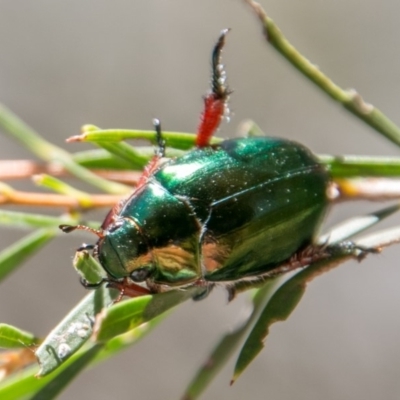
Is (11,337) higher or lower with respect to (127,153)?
lower

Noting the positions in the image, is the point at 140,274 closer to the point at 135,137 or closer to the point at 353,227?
the point at 135,137

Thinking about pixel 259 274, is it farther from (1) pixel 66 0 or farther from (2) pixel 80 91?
(1) pixel 66 0

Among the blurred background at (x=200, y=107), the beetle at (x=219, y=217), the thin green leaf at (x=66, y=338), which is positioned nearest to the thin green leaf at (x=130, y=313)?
the thin green leaf at (x=66, y=338)

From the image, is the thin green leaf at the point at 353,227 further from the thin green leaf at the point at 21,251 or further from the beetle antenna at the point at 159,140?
the thin green leaf at the point at 21,251

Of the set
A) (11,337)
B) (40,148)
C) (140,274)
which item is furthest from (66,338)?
(40,148)

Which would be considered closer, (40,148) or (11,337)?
(11,337)

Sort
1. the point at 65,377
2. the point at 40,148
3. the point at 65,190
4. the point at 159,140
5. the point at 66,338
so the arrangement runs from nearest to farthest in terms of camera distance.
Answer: the point at 66,338 → the point at 65,377 → the point at 159,140 → the point at 65,190 → the point at 40,148

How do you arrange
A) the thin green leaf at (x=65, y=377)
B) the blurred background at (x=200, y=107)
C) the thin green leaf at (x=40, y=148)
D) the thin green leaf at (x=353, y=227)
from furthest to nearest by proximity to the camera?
the blurred background at (x=200, y=107)
the thin green leaf at (x=40, y=148)
the thin green leaf at (x=353, y=227)
the thin green leaf at (x=65, y=377)

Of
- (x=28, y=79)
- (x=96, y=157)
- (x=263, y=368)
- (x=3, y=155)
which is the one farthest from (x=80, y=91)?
(x=96, y=157)
